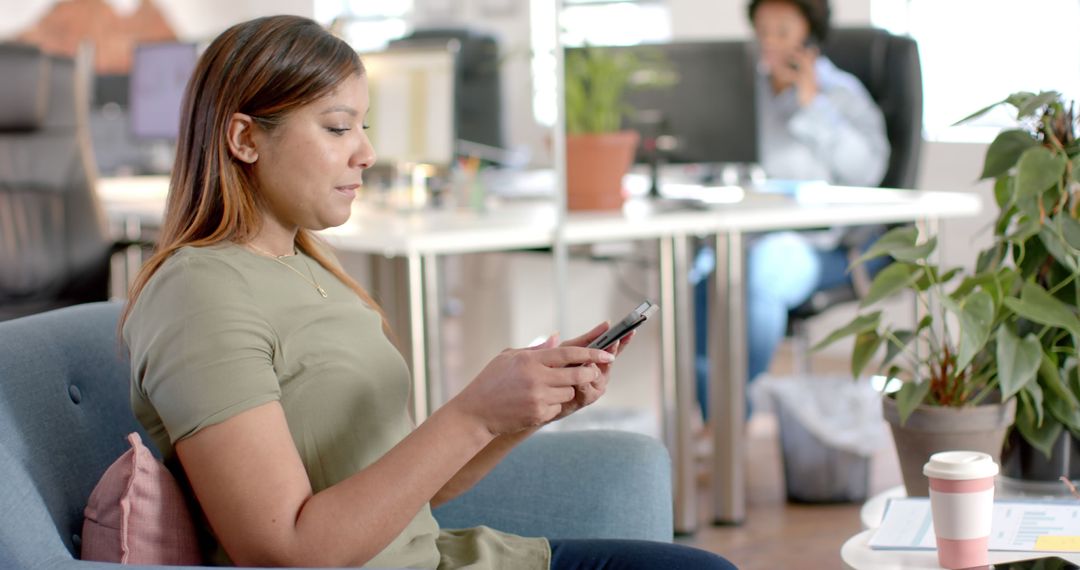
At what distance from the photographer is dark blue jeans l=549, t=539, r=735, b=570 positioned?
135 cm

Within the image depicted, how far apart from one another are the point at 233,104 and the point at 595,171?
187cm

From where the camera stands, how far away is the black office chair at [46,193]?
3330 millimetres

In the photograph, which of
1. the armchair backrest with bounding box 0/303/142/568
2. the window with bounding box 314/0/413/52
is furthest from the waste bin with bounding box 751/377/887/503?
the window with bounding box 314/0/413/52

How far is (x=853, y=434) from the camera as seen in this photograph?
3.17 metres

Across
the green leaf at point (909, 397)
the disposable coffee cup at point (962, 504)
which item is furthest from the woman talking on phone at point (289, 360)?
the green leaf at point (909, 397)

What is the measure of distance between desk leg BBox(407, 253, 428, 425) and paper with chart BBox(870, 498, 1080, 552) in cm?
123

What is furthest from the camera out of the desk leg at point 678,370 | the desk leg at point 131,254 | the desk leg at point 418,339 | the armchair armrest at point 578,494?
the desk leg at point 131,254

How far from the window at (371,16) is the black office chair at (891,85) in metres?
4.23

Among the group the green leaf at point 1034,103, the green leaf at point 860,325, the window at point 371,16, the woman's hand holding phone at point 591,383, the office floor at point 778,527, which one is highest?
the window at point 371,16

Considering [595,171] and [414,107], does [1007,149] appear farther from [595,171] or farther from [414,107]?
[414,107]

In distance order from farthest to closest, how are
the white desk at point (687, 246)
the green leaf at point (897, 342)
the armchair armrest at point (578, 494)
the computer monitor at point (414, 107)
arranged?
the computer monitor at point (414, 107) < the white desk at point (687, 246) < the green leaf at point (897, 342) < the armchair armrest at point (578, 494)

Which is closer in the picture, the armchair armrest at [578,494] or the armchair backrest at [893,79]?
the armchair armrest at [578,494]

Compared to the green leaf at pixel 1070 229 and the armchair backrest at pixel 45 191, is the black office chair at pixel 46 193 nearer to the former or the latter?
the armchair backrest at pixel 45 191

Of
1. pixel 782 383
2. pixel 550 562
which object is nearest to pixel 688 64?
pixel 782 383
